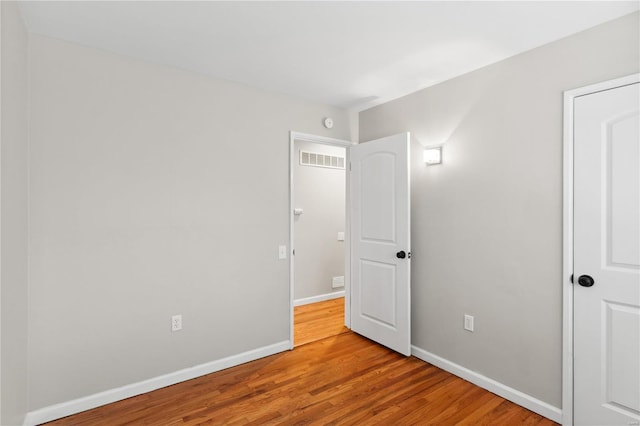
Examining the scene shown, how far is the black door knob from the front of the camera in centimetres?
198

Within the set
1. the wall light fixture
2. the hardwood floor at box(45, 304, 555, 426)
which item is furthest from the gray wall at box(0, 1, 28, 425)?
the wall light fixture

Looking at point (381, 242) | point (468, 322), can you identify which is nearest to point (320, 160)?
point (381, 242)

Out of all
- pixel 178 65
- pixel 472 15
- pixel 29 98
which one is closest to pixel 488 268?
pixel 472 15

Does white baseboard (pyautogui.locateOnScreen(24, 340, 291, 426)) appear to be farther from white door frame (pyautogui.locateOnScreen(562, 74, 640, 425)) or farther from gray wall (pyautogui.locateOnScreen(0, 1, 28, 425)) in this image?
white door frame (pyautogui.locateOnScreen(562, 74, 640, 425))

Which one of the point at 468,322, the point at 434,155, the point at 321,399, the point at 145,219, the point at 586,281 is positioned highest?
the point at 434,155

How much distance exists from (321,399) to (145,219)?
73.1 inches

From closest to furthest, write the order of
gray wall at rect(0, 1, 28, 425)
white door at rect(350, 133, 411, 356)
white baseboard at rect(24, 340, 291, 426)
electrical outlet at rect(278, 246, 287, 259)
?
gray wall at rect(0, 1, 28, 425)
white baseboard at rect(24, 340, 291, 426)
white door at rect(350, 133, 411, 356)
electrical outlet at rect(278, 246, 287, 259)

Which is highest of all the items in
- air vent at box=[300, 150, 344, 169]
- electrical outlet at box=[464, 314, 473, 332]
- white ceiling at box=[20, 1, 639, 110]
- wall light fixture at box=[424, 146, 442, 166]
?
white ceiling at box=[20, 1, 639, 110]

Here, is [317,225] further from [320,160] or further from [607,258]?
[607,258]

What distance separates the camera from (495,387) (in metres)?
2.45

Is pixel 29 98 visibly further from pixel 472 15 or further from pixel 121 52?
pixel 472 15

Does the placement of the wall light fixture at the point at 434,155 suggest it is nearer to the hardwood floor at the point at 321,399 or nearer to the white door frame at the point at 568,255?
the white door frame at the point at 568,255

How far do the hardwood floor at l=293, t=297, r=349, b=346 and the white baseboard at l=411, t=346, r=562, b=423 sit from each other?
98 cm

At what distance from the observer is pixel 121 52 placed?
7.71 feet
